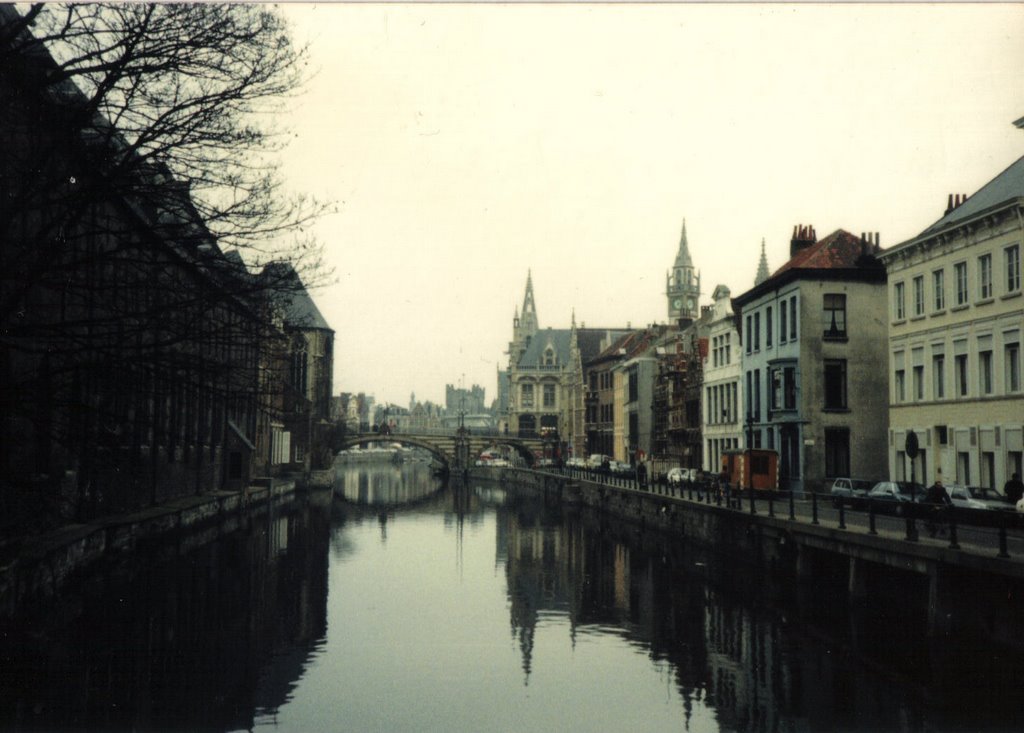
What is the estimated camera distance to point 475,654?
21016 mm

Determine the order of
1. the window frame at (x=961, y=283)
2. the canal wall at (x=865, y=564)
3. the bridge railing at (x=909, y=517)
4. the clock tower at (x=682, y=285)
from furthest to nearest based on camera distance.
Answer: the clock tower at (x=682, y=285), the window frame at (x=961, y=283), the bridge railing at (x=909, y=517), the canal wall at (x=865, y=564)

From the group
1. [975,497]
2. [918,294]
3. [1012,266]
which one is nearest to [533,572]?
[975,497]

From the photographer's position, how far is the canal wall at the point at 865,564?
19.2 meters

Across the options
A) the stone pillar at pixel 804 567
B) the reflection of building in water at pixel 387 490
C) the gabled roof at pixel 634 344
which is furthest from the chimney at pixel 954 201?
the reflection of building in water at pixel 387 490

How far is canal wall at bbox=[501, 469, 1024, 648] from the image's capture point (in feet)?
63.1

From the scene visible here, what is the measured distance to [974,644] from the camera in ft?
64.4

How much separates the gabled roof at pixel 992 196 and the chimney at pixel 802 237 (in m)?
14.6

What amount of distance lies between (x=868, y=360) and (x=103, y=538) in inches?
1285

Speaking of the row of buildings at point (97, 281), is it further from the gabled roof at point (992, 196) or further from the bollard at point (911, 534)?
the gabled roof at point (992, 196)

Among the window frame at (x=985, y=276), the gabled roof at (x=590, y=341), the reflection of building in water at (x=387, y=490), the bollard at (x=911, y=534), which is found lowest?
the reflection of building in water at (x=387, y=490)

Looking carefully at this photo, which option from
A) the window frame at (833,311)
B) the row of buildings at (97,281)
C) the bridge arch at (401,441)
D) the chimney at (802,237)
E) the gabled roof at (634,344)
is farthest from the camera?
the bridge arch at (401,441)

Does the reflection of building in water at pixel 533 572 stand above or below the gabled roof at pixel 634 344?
below

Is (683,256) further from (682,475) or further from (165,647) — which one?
(165,647)

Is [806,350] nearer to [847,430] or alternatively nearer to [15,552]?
[847,430]
